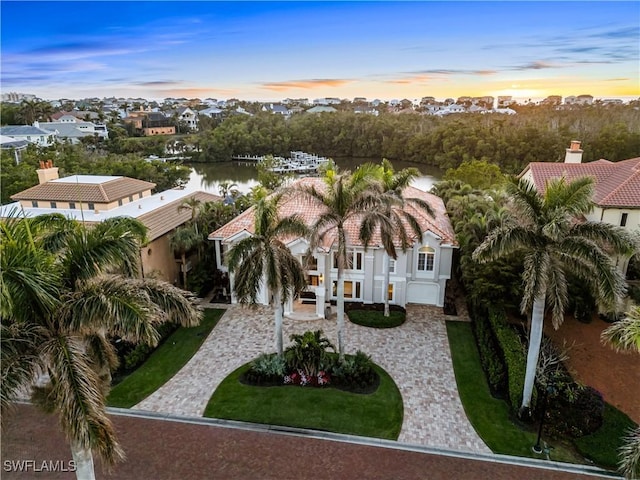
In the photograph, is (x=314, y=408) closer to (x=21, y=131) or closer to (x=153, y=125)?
(x=21, y=131)

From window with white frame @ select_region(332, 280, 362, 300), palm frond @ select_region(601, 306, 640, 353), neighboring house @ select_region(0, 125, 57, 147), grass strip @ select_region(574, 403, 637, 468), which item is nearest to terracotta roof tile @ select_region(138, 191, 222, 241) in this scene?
window with white frame @ select_region(332, 280, 362, 300)

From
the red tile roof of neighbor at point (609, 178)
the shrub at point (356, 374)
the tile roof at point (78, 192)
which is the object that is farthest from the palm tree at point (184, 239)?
the red tile roof of neighbor at point (609, 178)

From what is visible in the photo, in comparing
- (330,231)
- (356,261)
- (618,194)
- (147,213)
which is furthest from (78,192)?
(618,194)

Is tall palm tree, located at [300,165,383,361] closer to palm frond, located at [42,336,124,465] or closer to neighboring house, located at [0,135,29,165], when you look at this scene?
palm frond, located at [42,336,124,465]

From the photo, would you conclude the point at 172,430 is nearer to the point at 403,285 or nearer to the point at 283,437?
the point at 283,437

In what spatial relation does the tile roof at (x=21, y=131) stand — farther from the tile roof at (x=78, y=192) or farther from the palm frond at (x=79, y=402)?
the palm frond at (x=79, y=402)

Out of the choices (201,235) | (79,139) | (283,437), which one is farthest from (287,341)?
(79,139)
